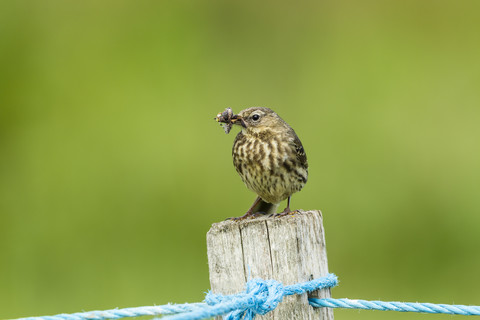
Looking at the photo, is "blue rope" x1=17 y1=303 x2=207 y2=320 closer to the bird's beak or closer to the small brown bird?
the small brown bird

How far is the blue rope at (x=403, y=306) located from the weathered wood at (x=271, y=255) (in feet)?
0.15

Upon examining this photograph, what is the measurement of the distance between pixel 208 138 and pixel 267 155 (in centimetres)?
404

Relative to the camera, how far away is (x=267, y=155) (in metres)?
5.02

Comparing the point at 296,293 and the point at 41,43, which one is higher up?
the point at 41,43

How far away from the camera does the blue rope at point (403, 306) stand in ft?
10.2

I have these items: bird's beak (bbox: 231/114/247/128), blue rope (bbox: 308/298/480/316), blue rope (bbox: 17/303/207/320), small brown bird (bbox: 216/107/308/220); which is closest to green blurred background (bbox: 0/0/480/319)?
small brown bird (bbox: 216/107/308/220)

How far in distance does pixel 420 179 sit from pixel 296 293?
554cm

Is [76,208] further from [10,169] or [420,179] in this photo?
[420,179]

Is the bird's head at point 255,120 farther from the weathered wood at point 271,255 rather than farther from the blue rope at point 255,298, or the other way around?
the blue rope at point 255,298

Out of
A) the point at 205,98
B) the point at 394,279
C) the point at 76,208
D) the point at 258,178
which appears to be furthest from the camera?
the point at 205,98

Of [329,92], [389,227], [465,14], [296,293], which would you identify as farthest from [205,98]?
[296,293]

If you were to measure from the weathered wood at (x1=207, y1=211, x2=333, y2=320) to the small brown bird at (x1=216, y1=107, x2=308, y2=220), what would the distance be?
1618 mm

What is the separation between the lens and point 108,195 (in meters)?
8.59

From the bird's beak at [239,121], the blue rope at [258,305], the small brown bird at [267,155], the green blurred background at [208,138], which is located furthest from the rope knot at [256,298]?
the green blurred background at [208,138]
